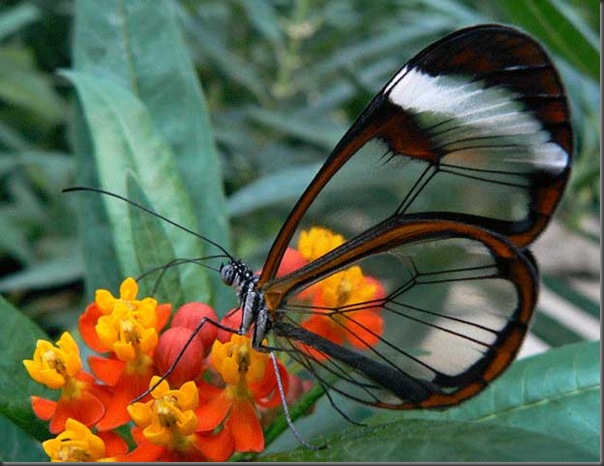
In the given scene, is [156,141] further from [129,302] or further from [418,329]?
[418,329]

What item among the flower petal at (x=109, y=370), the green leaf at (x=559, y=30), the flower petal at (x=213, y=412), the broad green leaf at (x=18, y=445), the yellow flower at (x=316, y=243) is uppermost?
the green leaf at (x=559, y=30)

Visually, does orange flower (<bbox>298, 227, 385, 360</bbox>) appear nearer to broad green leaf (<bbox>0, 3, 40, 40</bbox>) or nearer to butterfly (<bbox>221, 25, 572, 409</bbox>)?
butterfly (<bbox>221, 25, 572, 409</bbox>)

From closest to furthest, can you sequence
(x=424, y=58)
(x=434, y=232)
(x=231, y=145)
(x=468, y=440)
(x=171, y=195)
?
(x=468, y=440) < (x=424, y=58) < (x=434, y=232) < (x=171, y=195) < (x=231, y=145)

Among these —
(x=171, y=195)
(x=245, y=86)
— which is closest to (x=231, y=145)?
(x=245, y=86)

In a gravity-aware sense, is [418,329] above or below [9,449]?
above

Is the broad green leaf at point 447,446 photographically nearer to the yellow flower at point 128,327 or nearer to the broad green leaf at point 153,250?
the yellow flower at point 128,327

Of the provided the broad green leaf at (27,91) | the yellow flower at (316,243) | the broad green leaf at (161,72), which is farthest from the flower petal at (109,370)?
the broad green leaf at (27,91)

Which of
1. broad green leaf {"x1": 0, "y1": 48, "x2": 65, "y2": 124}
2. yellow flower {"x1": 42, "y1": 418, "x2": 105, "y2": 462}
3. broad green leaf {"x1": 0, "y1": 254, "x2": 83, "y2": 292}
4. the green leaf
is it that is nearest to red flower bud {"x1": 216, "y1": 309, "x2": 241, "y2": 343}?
yellow flower {"x1": 42, "y1": 418, "x2": 105, "y2": 462}
